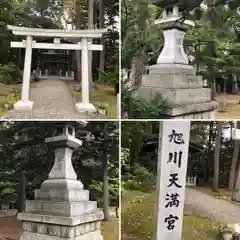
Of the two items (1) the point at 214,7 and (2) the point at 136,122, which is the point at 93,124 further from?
(1) the point at 214,7

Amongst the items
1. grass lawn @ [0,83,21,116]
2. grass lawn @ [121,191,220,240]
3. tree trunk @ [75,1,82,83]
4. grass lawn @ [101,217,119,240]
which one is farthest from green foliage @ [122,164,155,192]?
grass lawn @ [0,83,21,116]

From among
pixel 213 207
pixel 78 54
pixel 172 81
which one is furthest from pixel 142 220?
pixel 78 54

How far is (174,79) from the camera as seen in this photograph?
7.73 ft

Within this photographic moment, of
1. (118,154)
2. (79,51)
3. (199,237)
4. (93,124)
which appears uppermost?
(79,51)

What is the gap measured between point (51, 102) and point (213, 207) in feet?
4.19

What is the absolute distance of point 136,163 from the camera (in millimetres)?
2457

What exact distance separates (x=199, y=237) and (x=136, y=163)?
65cm

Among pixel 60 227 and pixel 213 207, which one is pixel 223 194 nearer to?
pixel 213 207

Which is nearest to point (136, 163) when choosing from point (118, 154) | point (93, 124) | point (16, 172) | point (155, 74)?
point (118, 154)

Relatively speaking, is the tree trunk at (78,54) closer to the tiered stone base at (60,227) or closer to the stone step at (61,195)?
the stone step at (61,195)

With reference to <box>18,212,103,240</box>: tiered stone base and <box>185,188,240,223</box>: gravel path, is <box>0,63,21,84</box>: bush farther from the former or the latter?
<box>185,188,240,223</box>: gravel path

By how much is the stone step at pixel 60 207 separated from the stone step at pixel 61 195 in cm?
3

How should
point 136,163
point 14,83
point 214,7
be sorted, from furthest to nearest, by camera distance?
point 136,163 < point 14,83 < point 214,7

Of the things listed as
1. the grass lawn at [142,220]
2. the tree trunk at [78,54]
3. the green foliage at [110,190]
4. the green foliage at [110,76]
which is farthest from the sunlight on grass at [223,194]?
the tree trunk at [78,54]
